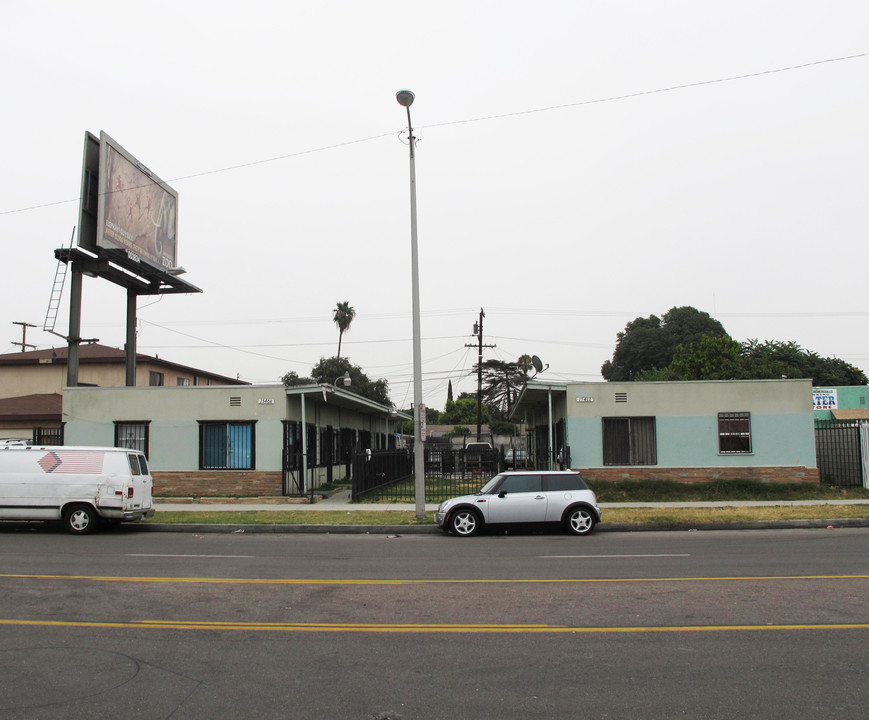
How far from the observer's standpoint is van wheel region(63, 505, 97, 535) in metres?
15.9

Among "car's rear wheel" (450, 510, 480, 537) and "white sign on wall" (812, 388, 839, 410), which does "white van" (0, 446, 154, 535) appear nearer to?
"car's rear wheel" (450, 510, 480, 537)

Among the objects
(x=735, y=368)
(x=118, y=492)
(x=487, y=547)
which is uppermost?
(x=735, y=368)

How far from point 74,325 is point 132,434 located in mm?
4353

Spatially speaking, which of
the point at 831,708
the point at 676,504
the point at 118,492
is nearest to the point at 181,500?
the point at 118,492

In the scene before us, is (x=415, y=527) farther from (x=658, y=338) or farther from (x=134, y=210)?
(x=658, y=338)

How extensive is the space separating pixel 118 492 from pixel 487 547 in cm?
Result: 802

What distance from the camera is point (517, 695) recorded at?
5246 millimetres

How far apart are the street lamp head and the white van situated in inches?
398

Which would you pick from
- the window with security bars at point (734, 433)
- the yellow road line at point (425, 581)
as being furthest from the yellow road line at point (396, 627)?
the window with security bars at point (734, 433)

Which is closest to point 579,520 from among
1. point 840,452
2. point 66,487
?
point 66,487

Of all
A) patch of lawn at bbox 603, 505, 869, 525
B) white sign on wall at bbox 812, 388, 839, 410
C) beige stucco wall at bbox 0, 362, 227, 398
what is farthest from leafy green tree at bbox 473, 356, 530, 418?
patch of lawn at bbox 603, 505, 869, 525

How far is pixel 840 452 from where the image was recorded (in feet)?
81.1

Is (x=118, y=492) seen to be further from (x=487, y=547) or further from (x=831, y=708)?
(x=831, y=708)

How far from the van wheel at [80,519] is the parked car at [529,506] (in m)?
7.47
